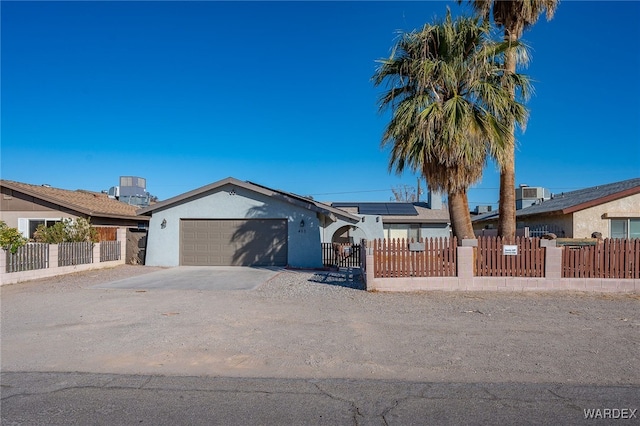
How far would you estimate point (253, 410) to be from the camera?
420 centimetres

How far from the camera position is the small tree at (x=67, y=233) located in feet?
52.9

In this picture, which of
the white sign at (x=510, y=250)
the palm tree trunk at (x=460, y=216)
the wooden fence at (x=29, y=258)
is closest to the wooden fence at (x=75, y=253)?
the wooden fence at (x=29, y=258)

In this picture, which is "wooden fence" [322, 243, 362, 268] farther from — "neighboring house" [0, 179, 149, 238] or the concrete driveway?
"neighboring house" [0, 179, 149, 238]

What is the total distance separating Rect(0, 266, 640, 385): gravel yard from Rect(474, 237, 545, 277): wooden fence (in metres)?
0.77

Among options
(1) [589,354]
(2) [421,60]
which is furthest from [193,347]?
(2) [421,60]

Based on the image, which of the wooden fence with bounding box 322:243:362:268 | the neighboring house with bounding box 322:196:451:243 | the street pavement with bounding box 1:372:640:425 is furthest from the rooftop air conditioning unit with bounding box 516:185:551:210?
the street pavement with bounding box 1:372:640:425

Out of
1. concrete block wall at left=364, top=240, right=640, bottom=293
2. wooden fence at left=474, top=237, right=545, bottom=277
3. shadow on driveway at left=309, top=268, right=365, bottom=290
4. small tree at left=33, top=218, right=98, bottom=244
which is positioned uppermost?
small tree at left=33, top=218, right=98, bottom=244

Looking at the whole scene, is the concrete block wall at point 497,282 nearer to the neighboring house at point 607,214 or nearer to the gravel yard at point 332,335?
the gravel yard at point 332,335

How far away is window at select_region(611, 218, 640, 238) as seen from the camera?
18172 mm

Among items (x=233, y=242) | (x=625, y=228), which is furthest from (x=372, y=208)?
(x=625, y=228)

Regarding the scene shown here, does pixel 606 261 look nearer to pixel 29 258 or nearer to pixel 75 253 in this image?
pixel 29 258

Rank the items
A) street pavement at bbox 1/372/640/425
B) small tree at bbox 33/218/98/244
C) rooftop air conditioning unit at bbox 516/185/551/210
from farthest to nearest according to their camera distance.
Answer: rooftop air conditioning unit at bbox 516/185/551/210, small tree at bbox 33/218/98/244, street pavement at bbox 1/372/640/425

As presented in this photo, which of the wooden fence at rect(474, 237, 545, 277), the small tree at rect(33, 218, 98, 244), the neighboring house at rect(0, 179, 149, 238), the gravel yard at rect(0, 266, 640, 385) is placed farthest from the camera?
the neighboring house at rect(0, 179, 149, 238)

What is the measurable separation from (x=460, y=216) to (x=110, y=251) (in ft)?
46.5
